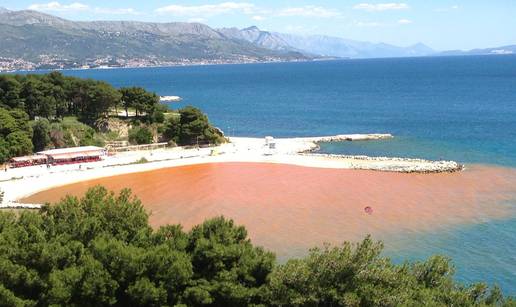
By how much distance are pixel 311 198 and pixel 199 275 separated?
863 inches

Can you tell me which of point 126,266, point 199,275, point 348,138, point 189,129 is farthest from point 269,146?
Result: point 126,266

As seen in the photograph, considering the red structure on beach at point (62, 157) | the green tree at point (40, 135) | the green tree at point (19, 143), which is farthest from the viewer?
the green tree at point (40, 135)

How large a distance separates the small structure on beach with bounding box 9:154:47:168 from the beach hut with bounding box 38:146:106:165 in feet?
1.67

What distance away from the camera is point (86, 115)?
57.7 metres

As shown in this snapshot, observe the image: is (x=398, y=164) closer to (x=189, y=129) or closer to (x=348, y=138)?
(x=348, y=138)

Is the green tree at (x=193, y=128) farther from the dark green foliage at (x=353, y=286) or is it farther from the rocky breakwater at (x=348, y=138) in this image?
the dark green foliage at (x=353, y=286)

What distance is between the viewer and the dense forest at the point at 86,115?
51.2m

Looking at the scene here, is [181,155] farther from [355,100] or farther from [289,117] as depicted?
[355,100]

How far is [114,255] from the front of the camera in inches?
618

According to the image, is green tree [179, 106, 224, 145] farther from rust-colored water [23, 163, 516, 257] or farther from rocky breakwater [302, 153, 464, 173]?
rocky breakwater [302, 153, 464, 173]

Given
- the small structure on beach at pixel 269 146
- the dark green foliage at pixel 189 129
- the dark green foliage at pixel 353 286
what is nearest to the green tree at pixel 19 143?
the dark green foliage at pixel 189 129

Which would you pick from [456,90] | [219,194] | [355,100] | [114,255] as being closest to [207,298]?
[114,255]

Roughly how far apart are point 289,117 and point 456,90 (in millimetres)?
56915

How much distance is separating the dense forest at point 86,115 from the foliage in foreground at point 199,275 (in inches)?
1399
